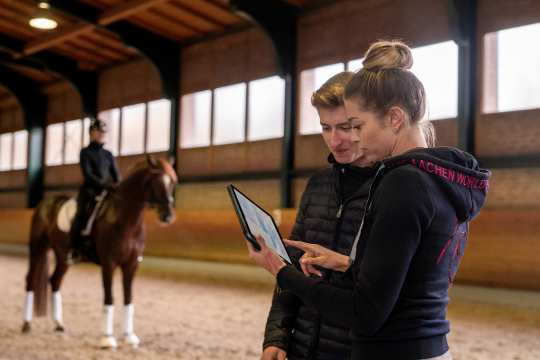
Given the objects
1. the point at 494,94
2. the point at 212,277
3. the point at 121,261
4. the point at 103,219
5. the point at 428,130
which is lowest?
the point at 212,277

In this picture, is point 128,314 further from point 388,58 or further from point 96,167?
point 388,58

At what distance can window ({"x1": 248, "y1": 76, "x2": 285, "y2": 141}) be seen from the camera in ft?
38.9

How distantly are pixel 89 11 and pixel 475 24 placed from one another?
7910 mm

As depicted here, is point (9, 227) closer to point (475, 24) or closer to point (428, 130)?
→ point (475, 24)

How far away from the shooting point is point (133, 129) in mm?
15375

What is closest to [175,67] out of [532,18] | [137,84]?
[137,84]

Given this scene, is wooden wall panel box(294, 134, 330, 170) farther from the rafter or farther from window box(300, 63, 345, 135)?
the rafter

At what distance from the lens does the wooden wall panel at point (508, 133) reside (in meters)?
8.30

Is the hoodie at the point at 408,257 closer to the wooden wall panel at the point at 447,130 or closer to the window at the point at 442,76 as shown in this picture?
the window at the point at 442,76

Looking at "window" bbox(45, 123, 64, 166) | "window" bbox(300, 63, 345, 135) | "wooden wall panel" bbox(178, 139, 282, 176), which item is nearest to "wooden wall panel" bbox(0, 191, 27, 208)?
"window" bbox(45, 123, 64, 166)

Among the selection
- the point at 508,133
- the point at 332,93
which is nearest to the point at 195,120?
the point at 508,133

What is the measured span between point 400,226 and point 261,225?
1.42 feet

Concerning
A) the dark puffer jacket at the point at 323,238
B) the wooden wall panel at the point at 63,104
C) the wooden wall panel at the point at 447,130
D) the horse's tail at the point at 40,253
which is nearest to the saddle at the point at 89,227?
the horse's tail at the point at 40,253

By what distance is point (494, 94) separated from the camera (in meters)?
8.81
